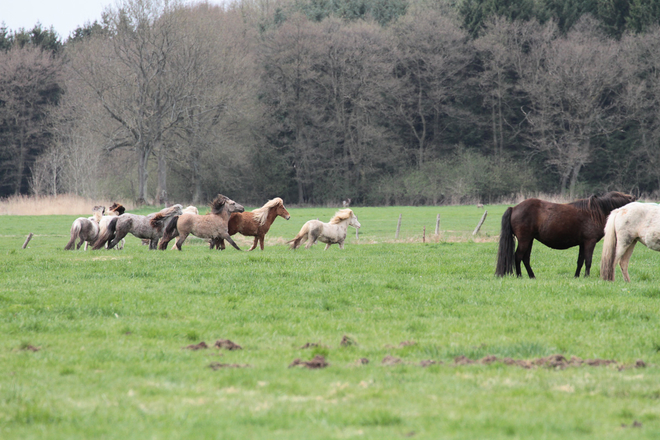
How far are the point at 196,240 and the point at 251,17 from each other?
46.2 metres

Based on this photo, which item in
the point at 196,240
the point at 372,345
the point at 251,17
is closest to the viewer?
the point at 372,345

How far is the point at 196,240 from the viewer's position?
91.8 feet

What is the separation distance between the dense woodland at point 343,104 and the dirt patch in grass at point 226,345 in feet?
149

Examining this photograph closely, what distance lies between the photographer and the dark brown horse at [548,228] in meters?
13.2

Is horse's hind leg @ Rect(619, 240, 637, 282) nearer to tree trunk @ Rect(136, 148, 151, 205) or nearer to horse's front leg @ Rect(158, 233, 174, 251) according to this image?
horse's front leg @ Rect(158, 233, 174, 251)

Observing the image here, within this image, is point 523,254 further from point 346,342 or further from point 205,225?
point 205,225

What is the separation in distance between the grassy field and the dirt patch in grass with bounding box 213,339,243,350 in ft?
0.49

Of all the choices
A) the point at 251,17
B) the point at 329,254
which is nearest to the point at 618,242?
the point at 329,254

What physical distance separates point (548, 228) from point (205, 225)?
422 inches

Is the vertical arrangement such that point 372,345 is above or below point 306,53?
below

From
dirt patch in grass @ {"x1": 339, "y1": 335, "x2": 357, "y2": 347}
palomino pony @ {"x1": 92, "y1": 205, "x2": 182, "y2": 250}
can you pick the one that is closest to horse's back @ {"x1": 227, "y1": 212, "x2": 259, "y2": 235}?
palomino pony @ {"x1": 92, "y1": 205, "x2": 182, "y2": 250}

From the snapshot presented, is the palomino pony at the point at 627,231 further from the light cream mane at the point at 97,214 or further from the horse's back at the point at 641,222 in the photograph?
the light cream mane at the point at 97,214

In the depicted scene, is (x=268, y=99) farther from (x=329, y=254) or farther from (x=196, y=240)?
(x=329, y=254)

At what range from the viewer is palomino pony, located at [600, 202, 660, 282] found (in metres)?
12.1
